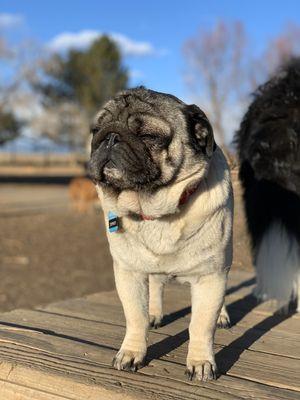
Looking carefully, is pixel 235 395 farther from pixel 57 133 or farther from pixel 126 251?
pixel 57 133

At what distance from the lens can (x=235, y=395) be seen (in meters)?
2.04

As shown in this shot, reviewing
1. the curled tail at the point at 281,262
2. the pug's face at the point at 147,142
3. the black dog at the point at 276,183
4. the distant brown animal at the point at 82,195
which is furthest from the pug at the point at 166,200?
the distant brown animal at the point at 82,195

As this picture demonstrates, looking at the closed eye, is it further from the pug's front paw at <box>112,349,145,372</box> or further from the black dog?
the black dog

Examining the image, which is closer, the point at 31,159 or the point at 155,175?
the point at 155,175

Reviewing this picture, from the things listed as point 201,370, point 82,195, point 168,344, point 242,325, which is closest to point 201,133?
point 201,370

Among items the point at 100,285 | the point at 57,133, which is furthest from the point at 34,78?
the point at 100,285

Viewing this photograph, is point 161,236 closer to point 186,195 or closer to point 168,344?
point 186,195

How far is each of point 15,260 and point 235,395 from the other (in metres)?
7.12

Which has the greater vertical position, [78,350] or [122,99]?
[122,99]

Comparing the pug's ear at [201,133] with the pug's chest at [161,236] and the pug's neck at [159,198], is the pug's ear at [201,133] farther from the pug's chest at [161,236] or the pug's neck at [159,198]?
the pug's chest at [161,236]

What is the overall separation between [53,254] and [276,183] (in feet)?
21.8

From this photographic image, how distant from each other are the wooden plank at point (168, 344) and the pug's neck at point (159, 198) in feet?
2.28

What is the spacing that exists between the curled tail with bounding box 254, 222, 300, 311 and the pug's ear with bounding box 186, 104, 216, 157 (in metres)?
1.28

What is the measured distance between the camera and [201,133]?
2238 mm
